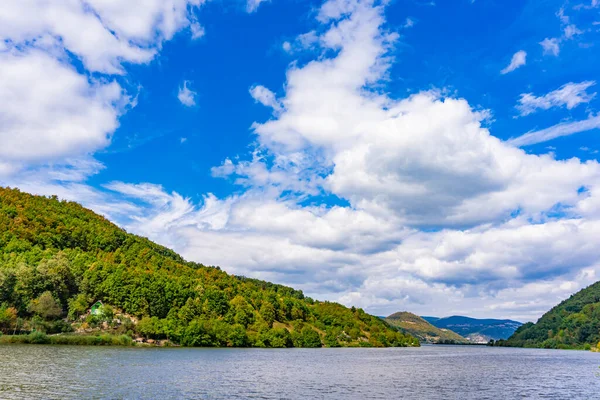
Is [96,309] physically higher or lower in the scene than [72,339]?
higher

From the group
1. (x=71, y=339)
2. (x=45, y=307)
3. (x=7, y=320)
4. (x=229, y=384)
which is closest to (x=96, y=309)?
(x=45, y=307)

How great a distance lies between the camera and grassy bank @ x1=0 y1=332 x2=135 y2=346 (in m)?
133

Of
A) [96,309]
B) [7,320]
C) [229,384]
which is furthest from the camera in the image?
[96,309]

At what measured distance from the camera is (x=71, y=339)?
144375 millimetres

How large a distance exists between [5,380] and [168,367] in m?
35.8

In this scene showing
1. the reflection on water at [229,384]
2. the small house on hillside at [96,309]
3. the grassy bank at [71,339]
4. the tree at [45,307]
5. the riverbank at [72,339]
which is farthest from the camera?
Answer: the small house on hillside at [96,309]

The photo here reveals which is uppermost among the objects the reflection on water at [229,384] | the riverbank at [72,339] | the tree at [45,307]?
the tree at [45,307]

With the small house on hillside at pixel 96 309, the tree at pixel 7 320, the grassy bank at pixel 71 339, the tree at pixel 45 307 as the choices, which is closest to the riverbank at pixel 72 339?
the grassy bank at pixel 71 339

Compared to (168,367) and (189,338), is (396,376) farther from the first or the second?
(189,338)

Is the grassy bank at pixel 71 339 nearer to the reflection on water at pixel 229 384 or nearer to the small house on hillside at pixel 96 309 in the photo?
the small house on hillside at pixel 96 309

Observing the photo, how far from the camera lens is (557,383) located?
86.3 metres

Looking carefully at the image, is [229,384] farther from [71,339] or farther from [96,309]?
[96,309]

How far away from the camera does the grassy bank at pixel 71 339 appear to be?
133m

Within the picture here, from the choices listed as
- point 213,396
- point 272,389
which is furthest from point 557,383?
point 213,396
